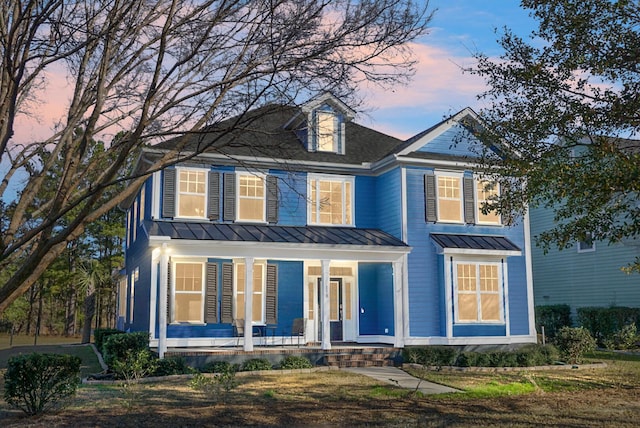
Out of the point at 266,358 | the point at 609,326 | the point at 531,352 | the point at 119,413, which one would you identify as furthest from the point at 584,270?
the point at 119,413

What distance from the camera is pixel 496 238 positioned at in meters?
19.9

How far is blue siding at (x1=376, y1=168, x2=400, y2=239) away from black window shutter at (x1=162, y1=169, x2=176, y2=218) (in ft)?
20.6

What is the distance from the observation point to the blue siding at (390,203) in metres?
19.1

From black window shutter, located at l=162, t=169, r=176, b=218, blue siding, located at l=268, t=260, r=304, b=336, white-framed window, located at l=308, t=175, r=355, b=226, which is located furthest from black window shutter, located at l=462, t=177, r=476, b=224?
black window shutter, located at l=162, t=169, r=176, b=218

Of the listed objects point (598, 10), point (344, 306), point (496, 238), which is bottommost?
point (344, 306)

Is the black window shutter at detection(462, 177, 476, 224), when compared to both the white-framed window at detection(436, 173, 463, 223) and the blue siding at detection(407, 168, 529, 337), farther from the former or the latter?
the blue siding at detection(407, 168, 529, 337)

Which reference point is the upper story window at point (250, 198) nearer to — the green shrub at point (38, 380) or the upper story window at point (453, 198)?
the upper story window at point (453, 198)

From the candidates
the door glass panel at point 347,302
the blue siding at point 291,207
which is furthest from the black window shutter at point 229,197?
the door glass panel at point 347,302

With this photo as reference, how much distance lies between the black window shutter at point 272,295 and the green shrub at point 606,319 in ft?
40.3

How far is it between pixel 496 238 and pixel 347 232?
474 centimetres

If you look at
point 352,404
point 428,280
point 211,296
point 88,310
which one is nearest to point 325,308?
point 211,296

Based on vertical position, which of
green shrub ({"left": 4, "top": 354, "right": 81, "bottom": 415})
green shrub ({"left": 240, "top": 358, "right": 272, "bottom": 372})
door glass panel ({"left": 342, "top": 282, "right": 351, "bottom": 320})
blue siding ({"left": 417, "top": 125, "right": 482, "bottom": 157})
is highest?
blue siding ({"left": 417, "top": 125, "right": 482, "bottom": 157})

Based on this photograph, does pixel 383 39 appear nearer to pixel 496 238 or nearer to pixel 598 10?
pixel 598 10

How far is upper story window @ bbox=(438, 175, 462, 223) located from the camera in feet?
64.0
